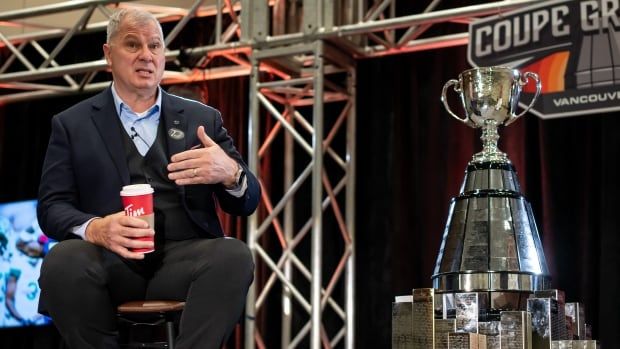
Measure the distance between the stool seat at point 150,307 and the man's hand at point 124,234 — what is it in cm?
12

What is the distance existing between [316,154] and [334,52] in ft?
1.91

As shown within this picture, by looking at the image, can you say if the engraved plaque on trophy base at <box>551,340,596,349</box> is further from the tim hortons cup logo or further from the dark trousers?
the tim hortons cup logo

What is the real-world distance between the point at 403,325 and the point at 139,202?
679 millimetres

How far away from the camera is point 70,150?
239cm

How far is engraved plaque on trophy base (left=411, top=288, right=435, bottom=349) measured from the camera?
229 centimetres

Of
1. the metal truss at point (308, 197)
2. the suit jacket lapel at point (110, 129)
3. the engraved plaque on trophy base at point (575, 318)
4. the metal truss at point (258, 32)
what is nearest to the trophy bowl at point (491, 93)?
the engraved plaque on trophy base at point (575, 318)

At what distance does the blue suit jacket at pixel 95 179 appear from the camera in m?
2.33

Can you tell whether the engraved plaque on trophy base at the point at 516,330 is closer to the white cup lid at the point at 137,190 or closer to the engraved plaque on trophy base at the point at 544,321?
the engraved plaque on trophy base at the point at 544,321

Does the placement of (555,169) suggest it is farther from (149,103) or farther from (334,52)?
(149,103)

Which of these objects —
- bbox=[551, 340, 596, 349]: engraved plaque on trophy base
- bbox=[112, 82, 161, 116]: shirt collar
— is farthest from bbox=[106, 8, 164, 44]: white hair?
bbox=[551, 340, 596, 349]: engraved plaque on trophy base

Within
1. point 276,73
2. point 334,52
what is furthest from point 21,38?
point 334,52

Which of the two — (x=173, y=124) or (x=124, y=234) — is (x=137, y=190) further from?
(x=173, y=124)

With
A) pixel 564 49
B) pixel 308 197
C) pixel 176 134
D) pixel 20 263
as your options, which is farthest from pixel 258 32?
pixel 176 134

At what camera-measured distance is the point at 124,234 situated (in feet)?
6.97
